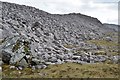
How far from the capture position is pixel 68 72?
4147 centimetres

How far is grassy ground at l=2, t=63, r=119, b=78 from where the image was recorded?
128 feet

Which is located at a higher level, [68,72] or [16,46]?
[16,46]

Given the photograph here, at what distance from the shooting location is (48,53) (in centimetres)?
5075

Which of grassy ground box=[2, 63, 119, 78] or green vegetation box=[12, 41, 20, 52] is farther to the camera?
green vegetation box=[12, 41, 20, 52]

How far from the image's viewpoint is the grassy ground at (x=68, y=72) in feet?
128

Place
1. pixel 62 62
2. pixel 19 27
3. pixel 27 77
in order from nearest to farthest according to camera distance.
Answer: pixel 27 77, pixel 62 62, pixel 19 27

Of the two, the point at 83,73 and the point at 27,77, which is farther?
the point at 83,73

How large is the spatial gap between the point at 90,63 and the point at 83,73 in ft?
25.5

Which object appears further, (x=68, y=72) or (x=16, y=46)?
(x=16, y=46)

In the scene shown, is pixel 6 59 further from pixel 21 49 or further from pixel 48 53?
pixel 48 53

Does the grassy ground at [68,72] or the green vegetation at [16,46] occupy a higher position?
the green vegetation at [16,46]

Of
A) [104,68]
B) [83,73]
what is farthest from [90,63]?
[83,73]

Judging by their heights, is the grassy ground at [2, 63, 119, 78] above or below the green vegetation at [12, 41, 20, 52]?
below

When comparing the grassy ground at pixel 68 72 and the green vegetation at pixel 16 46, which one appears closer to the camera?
the grassy ground at pixel 68 72
